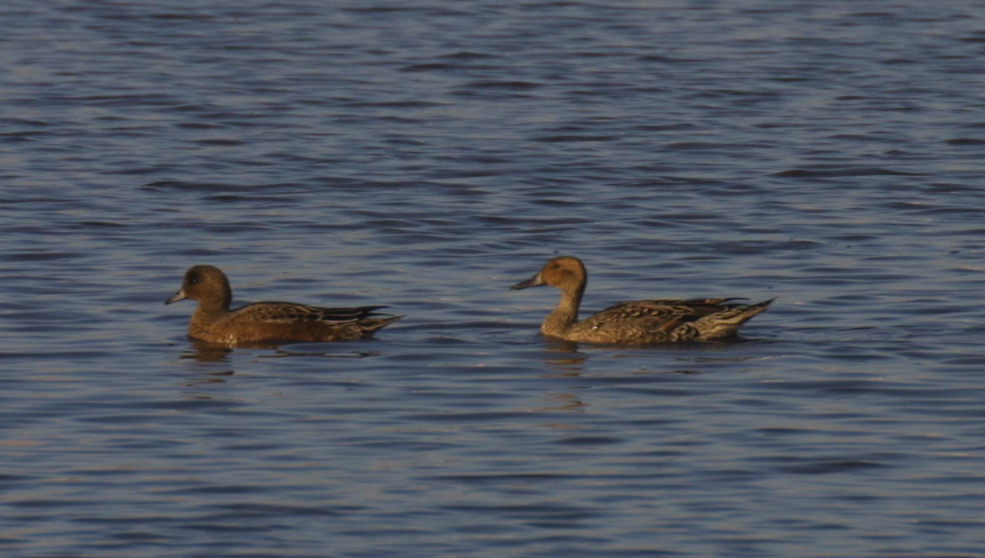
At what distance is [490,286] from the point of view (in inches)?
600

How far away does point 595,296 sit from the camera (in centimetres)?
1529

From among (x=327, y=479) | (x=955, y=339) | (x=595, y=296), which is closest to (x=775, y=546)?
(x=327, y=479)

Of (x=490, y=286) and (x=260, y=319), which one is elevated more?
(x=260, y=319)

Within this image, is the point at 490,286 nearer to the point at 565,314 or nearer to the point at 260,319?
the point at 565,314

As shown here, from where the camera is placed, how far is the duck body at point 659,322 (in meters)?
13.4

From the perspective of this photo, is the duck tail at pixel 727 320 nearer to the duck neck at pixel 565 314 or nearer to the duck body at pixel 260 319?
the duck neck at pixel 565 314

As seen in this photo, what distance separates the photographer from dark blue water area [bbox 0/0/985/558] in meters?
9.34

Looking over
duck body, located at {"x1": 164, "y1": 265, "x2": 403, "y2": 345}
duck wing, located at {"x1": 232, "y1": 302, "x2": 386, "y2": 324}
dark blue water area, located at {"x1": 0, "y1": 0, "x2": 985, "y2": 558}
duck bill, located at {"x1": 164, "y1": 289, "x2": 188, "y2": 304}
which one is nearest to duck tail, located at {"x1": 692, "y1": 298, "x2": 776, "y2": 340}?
dark blue water area, located at {"x1": 0, "y1": 0, "x2": 985, "y2": 558}

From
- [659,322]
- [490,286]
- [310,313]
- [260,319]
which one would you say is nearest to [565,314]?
[659,322]

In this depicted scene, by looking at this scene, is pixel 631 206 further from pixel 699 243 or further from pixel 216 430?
pixel 216 430

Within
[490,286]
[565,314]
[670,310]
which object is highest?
[670,310]

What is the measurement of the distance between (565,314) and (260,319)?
1.94 metres

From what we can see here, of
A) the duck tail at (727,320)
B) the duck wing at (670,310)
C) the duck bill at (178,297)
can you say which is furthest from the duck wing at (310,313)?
the duck tail at (727,320)

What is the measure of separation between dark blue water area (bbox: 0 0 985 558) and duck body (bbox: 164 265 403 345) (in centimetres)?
15
